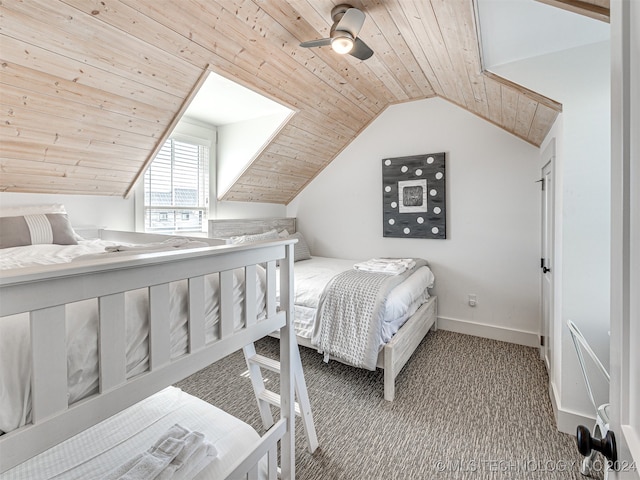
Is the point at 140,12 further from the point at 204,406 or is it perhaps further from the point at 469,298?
the point at 469,298

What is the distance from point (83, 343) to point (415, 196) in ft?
11.6

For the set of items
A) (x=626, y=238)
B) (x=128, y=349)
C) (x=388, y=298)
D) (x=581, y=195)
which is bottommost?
(x=388, y=298)

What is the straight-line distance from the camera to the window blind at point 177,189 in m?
3.43

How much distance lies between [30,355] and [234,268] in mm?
619

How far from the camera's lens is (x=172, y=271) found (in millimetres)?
984

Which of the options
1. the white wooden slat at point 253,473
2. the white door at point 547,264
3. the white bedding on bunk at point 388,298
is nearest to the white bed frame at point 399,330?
the white bedding on bunk at point 388,298

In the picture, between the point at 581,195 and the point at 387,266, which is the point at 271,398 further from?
the point at 581,195

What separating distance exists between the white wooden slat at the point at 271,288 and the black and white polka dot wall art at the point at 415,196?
2.73 m

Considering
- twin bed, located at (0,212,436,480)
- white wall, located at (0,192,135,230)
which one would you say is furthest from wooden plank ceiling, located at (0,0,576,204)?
twin bed, located at (0,212,436,480)

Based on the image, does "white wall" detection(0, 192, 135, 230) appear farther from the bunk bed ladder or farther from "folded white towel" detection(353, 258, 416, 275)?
"folded white towel" detection(353, 258, 416, 275)

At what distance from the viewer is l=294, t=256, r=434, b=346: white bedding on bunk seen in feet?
8.02

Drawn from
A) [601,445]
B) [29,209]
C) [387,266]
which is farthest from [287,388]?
[29,209]

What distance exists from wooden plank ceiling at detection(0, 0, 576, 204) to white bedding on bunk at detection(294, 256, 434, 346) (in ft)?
5.49

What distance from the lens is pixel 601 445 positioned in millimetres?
624
